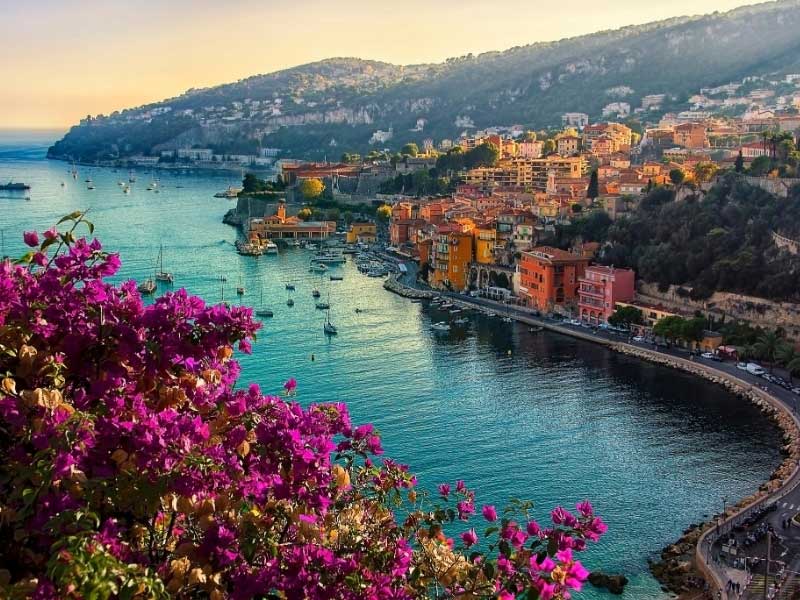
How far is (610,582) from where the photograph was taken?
8508mm

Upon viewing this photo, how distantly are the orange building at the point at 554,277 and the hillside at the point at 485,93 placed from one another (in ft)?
113

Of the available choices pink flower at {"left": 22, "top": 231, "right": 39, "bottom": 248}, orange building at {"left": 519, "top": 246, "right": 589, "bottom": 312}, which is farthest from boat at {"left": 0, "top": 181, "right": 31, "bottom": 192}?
pink flower at {"left": 22, "top": 231, "right": 39, "bottom": 248}

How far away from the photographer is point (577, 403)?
14.2 m

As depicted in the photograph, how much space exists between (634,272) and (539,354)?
3942 mm

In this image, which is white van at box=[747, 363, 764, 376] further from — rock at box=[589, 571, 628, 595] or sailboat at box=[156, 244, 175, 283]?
sailboat at box=[156, 244, 175, 283]

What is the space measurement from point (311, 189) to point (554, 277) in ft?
68.8

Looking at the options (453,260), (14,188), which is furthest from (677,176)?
(14,188)

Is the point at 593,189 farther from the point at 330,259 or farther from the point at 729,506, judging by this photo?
the point at 729,506

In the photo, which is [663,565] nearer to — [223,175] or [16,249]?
[16,249]

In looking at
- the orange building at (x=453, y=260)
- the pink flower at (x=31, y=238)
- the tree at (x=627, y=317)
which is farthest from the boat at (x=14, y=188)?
the pink flower at (x=31, y=238)

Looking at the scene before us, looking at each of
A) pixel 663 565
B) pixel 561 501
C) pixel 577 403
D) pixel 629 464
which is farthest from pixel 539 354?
pixel 663 565

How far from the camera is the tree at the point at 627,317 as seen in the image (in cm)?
1859

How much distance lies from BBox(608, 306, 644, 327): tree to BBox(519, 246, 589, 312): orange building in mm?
1837

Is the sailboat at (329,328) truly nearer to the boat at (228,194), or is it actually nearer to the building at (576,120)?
the boat at (228,194)
